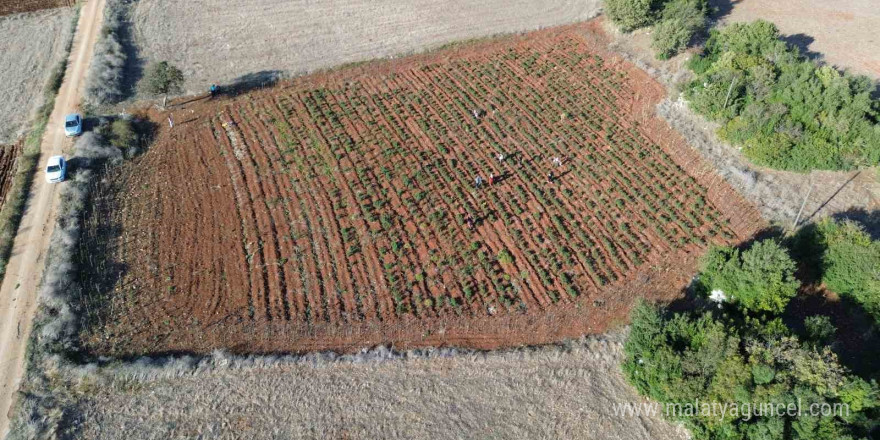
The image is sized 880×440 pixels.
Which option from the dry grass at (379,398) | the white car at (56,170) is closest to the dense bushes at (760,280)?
the dry grass at (379,398)

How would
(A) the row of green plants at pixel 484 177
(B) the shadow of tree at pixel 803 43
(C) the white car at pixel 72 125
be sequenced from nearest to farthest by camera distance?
(A) the row of green plants at pixel 484 177 < (C) the white car at pixel 72 125 < (B) the shadow of tree at pixel 803 43

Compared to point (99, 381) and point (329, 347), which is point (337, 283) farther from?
point (99, 381)

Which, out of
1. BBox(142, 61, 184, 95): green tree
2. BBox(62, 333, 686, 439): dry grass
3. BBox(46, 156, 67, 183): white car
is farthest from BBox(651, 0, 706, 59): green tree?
BBox(46, 156, 67, 183): white car

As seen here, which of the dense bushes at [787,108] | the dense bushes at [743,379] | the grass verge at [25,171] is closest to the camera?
the dense bushes at [743,379]

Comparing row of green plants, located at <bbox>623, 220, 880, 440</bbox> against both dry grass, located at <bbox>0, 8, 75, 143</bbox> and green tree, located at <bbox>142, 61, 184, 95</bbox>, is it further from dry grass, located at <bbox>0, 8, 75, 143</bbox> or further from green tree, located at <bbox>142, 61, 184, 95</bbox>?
dry grass, located at <bbox>0, 8, 75, 143</bbox>

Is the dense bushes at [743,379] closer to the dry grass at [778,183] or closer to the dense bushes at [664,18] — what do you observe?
the dry grass at [778,183]

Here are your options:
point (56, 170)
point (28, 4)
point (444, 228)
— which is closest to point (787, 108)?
point (444, 228)
